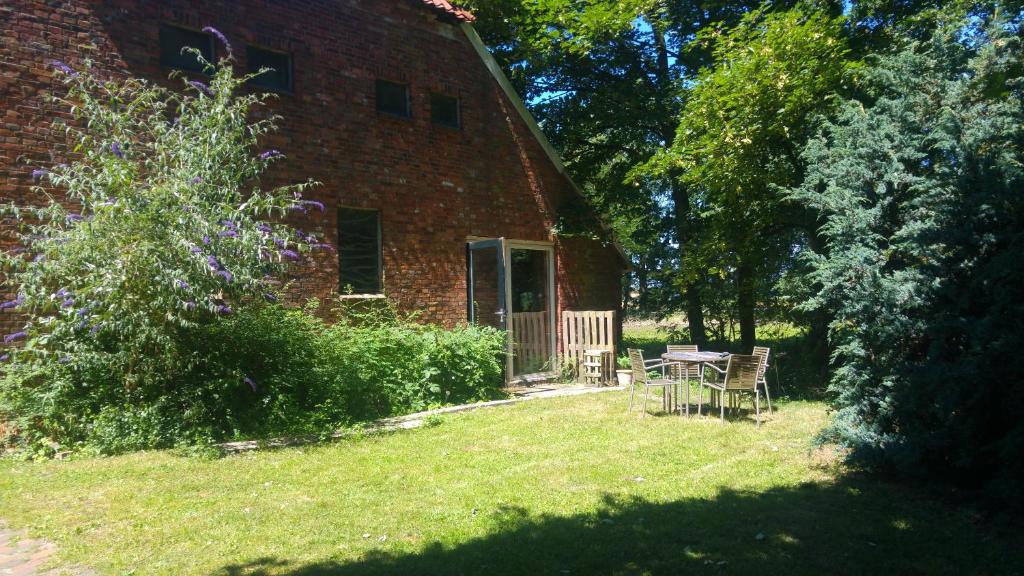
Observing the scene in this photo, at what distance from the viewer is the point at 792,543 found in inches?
159

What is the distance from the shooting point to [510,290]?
1165cm

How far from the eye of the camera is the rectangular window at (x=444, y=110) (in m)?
11.2

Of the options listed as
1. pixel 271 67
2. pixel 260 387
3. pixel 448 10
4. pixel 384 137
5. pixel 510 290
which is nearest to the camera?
pixel 260 387

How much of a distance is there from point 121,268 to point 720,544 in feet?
18.1

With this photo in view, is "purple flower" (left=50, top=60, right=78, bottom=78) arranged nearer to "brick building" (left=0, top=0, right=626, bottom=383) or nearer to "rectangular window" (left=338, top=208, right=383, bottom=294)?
"brick building" (left=0, top=0, right=626, bottom=383)

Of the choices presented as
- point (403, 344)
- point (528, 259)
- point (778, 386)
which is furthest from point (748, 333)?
point (403, 344)

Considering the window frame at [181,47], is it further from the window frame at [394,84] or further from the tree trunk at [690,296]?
the tree trunk at [690,296]

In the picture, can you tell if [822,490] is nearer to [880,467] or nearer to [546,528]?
[880,467]

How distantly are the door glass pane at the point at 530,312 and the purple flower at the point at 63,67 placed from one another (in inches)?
271

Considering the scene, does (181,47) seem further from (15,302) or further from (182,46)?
(15,302)

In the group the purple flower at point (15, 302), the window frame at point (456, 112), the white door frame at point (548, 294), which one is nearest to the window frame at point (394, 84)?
the window frame at point (456, 112)

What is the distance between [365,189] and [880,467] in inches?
293

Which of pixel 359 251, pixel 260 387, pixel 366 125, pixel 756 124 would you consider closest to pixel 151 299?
pixel 260 387

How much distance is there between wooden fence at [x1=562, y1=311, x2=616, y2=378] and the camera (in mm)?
11211
